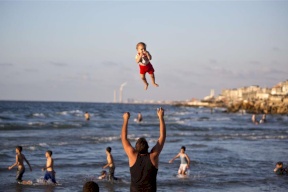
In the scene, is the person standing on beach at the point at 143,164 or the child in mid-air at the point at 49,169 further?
the child in mid-air at the point at 49,169

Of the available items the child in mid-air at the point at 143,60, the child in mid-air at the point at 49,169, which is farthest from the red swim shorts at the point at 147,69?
the child in mid-air at the point at 49,169

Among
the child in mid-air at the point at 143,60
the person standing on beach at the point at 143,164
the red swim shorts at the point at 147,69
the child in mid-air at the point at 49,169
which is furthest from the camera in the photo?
the child in mid-air at the point at 49,169

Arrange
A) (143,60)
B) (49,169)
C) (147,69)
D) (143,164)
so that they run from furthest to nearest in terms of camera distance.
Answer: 1. (49,169)
2. (147,69)
3. (143,60)
4. (143,164)

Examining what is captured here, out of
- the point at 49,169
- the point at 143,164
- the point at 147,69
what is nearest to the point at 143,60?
the point at 147,69

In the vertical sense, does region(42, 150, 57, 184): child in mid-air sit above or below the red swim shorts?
below

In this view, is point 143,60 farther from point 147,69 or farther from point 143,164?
point 143,164

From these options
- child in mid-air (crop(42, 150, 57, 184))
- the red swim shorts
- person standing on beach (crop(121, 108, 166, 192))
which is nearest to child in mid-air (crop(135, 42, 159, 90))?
the red swim shorts

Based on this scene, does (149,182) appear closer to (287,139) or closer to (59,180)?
(59,180)

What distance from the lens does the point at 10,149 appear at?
23.4 meters

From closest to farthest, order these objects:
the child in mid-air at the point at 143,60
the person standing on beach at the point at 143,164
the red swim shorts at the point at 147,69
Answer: the person standing on beach at the point at 143,164, the child in mid-air at the point at 143,60, the red swim shorts at the point at 147,69

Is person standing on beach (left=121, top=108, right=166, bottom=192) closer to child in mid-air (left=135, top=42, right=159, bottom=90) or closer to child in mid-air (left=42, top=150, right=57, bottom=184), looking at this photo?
child in mid-air (left=135, top=42, right=159, bottom=90)

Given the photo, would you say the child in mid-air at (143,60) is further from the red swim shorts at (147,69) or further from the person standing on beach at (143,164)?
the person standing on beach at (143,164)

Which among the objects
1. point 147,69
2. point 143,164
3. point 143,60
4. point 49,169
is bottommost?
point 49,169

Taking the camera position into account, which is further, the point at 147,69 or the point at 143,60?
the point at 147,69
